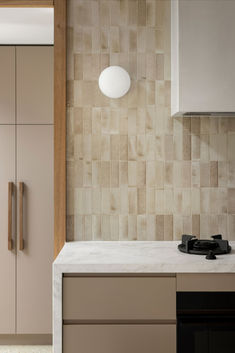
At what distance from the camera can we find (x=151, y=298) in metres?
1.76

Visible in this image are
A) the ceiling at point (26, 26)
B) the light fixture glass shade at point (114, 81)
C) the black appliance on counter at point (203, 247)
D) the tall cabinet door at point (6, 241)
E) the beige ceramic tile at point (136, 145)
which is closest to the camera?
the black appliance on counter at point (203, 247)

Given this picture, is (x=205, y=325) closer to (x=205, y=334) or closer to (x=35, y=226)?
(x=205, y=334)

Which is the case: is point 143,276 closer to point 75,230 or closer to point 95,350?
point 95,350

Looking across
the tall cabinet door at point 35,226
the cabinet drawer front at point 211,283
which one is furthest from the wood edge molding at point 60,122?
the tall cabinet door at point 35,226

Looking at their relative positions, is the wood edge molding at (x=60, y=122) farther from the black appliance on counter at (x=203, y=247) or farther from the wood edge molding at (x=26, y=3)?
the black appliance on counter at (x=203, y=247)

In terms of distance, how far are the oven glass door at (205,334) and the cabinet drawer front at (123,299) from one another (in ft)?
0.27

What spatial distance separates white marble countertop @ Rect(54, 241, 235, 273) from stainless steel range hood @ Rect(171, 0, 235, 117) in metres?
0.76

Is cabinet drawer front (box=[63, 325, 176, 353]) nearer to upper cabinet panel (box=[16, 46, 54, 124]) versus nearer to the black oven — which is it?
the black oven

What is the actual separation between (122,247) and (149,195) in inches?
14.7

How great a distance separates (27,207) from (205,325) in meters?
1.96

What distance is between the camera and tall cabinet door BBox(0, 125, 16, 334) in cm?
327

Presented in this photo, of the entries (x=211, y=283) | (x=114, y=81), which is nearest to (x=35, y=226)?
(x=114, y=81)

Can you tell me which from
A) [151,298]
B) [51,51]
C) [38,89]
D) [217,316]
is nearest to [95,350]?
[151,298]

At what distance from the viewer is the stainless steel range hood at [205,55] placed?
203 centimetres
